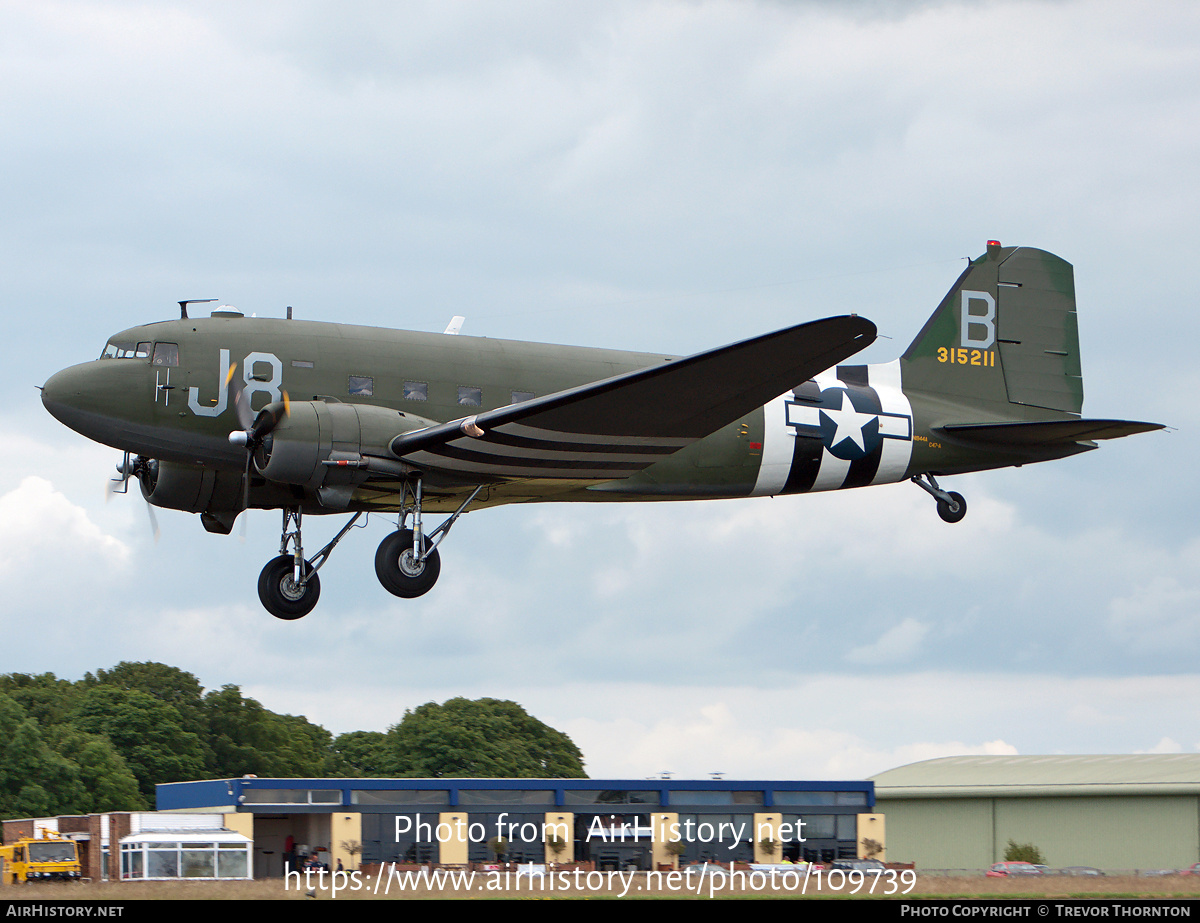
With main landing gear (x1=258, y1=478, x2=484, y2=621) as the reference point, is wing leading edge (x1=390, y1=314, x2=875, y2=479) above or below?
above

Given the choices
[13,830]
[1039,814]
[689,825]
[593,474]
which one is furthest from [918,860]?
[593,474]

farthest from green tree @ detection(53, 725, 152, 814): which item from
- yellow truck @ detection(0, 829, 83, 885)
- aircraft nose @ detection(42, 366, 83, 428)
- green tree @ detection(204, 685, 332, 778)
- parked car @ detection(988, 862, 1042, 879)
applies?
aircraft nose @ detection(42, 366, 83, 428)

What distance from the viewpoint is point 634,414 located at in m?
18.5

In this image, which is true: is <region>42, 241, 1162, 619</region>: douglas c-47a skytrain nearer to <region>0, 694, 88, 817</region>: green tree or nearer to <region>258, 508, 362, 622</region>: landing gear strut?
<region>258, 508, 362, 622</region>: landing gear strut

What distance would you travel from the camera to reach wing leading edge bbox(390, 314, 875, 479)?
682 inches

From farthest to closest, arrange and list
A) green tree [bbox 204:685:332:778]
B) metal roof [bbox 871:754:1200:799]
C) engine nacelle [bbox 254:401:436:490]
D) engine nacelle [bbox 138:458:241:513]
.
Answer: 1. green tree [bbox 204:685:332:778]
2. metal roof [bbox 871:754:1200:799]
3. engine nacelle [bbox 138:458:241:513]
4. engine nacelle [bbox 254:401:436:490]

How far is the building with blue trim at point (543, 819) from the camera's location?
3612 cm

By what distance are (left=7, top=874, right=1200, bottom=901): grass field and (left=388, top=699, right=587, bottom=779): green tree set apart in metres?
43.7

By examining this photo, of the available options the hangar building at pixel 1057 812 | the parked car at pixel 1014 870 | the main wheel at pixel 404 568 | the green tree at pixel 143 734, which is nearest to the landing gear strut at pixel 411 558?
the main wheel at pixel 404 568

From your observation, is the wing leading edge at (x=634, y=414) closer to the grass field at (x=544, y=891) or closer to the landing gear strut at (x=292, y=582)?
the landing gear strut at (x=292, y=582)

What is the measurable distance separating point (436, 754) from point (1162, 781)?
3517 centimetres

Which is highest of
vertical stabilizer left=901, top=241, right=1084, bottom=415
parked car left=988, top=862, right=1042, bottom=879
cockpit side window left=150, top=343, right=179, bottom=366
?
vertical stabilizer left=901, top=241, right=1084, bottom=415

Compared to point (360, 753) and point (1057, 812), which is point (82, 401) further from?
point (360, 753)
